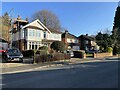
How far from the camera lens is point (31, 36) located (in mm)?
57281

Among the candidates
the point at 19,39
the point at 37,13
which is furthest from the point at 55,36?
the point at 37,13

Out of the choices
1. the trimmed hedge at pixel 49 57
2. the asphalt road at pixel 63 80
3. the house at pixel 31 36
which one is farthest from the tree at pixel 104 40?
the asphalt road at pixel 63 80


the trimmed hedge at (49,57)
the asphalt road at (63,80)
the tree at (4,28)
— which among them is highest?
the tree at (4,28)

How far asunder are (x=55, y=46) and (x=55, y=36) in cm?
1996

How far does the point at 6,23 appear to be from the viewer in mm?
70500

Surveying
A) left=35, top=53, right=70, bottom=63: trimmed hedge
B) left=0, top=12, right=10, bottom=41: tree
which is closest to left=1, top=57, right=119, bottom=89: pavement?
left=35, top=53, right=70, bottom=63: trimmed hedge

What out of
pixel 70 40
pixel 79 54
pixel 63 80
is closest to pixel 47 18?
pixel 70 40

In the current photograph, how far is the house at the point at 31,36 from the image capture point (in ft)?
186

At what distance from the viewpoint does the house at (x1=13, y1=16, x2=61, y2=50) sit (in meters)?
56.6

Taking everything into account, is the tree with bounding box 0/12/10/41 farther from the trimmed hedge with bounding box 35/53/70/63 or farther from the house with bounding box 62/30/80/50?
the trimmed hedge with bounding box 35/53/70/63

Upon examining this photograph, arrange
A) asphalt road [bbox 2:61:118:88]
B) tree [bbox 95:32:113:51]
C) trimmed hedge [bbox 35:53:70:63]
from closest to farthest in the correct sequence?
asphalt road [bbox 2:61:118:88] → trimmed hedge [bbox 35:53:70:63] → tree [bbox 95:32:113:51]

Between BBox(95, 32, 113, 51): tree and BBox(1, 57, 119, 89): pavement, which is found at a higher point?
BBox(95, 32, 113, 51): tree

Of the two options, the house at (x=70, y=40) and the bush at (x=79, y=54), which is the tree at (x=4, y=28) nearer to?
the house at (x=70, y=40)

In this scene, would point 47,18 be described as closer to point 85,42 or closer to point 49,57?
point 85,42
